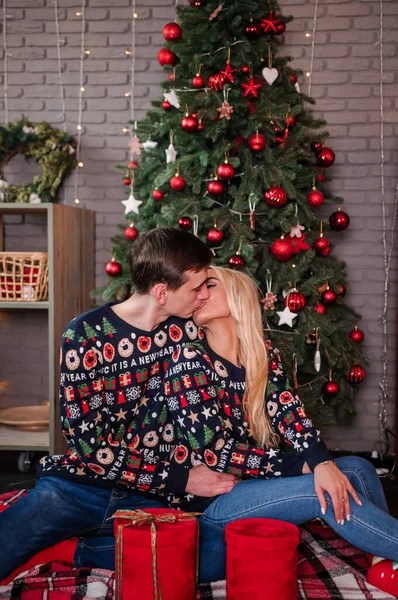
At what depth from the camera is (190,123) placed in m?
3.16

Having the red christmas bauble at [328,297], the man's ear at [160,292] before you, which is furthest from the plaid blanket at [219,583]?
the red christmas bauble at [328,297]

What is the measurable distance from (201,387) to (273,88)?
69.3 inches

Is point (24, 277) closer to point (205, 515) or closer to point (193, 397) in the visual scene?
point (193, 397)

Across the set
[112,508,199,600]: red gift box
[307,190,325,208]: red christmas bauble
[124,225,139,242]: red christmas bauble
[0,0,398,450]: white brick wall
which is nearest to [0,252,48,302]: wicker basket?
[124,225,139,242]: red christmas bauble

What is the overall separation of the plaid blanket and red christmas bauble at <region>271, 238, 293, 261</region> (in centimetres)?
135

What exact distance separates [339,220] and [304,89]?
2.84 feet

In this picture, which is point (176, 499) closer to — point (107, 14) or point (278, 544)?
point (278, 544)

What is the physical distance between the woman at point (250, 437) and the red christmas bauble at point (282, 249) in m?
0.80

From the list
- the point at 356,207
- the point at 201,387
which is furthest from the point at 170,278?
the point at 356,207

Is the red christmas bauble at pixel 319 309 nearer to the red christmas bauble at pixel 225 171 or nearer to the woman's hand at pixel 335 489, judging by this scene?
the red christmas bauble at pixel 225 171

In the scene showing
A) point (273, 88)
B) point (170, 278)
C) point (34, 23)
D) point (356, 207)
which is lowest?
point (170, 278)

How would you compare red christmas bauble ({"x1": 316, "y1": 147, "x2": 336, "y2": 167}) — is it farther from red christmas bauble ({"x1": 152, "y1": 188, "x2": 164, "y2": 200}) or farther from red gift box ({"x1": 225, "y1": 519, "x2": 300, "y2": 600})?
red gift box ({"x1": 225, "y1": 519, "x2": 300, "y2": 600})

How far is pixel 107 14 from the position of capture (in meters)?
3.99

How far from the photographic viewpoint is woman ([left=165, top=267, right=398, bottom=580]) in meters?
2.02
